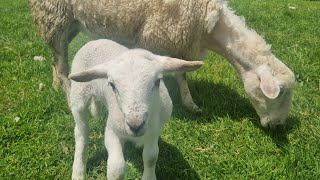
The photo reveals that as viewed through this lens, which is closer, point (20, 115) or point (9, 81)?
point (20, 115)

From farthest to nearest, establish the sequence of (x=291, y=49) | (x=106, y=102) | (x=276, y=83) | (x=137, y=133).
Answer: (x=291, y=49) < (x=276, y=83) < (x=106, y=102) < (x=137, y=133)

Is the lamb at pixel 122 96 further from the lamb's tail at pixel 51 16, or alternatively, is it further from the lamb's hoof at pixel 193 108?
the lamb's tail at pixel 51 16

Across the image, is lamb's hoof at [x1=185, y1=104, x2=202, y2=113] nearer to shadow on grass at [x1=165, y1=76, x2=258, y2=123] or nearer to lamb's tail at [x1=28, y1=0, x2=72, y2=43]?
shadow on grass at [x1=165, y1=76, x2=258, y2=123]

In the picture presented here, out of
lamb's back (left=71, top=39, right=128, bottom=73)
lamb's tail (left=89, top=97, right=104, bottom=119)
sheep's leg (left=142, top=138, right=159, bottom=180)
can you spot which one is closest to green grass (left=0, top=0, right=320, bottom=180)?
lamb's tail (left=89, top=97, right=104, bottom=119)

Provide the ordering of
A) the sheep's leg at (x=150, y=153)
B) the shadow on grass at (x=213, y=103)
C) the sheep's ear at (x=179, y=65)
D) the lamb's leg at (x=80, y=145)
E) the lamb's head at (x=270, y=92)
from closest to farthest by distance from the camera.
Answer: the sheep's ear at (x=179, y=65) < the sheep's leg at (x=150, y=153) < the lamb's leg at (x=80, y=145) < the lamb's head at (x=270, y=92) < the shadow on grass at (x=213, y=103)

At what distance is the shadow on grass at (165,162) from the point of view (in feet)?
12.3

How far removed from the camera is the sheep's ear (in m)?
2.80

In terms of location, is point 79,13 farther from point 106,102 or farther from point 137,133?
point 137,133

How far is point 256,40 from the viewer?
476cm

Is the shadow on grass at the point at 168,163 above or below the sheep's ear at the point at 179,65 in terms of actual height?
below

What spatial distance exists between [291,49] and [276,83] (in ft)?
8.57

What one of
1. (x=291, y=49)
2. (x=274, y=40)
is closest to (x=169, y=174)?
(x=291, y=49)

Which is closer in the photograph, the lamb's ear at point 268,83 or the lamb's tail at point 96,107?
the lamb's tail at point 96,107

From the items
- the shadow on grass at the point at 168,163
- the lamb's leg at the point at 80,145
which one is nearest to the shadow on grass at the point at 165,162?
the shadow on grass at the point at 168,163
